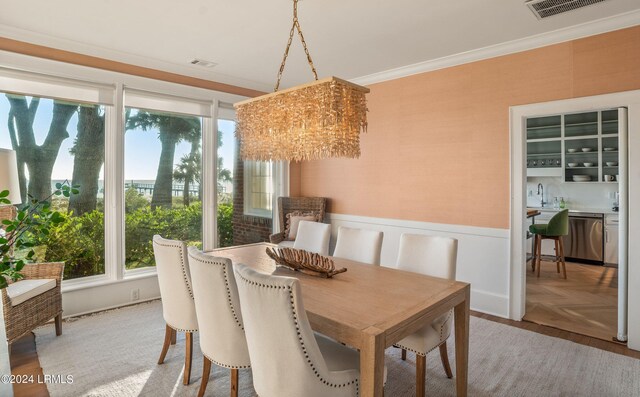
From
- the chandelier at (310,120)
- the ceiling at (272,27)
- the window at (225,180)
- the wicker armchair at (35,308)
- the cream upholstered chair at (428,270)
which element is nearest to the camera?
the cream upholstered chair at (428,270)

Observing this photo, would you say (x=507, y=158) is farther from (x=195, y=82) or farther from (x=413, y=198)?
(x=195, y=82)

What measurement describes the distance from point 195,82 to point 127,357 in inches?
120

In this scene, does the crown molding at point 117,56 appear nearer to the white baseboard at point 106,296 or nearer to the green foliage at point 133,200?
the green foliage at point 133,200

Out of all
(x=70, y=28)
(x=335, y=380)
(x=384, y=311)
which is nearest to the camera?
(x=335, y=380)

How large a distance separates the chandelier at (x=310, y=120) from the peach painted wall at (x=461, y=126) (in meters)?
1.83

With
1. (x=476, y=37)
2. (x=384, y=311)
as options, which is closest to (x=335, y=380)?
(x=384, y=311)

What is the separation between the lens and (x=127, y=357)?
2.74 metres

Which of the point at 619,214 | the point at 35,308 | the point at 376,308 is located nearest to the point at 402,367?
the point at 376,308

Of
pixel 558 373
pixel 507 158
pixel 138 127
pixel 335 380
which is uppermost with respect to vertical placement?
pixel 138 127

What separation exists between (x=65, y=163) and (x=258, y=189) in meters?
2.31

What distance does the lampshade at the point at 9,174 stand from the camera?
183 cm

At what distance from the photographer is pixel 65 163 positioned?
362cm

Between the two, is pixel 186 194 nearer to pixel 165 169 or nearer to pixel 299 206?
pixel 165 169

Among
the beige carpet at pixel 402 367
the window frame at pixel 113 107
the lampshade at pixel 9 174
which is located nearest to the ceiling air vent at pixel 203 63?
the window frame at pixel 113 107
